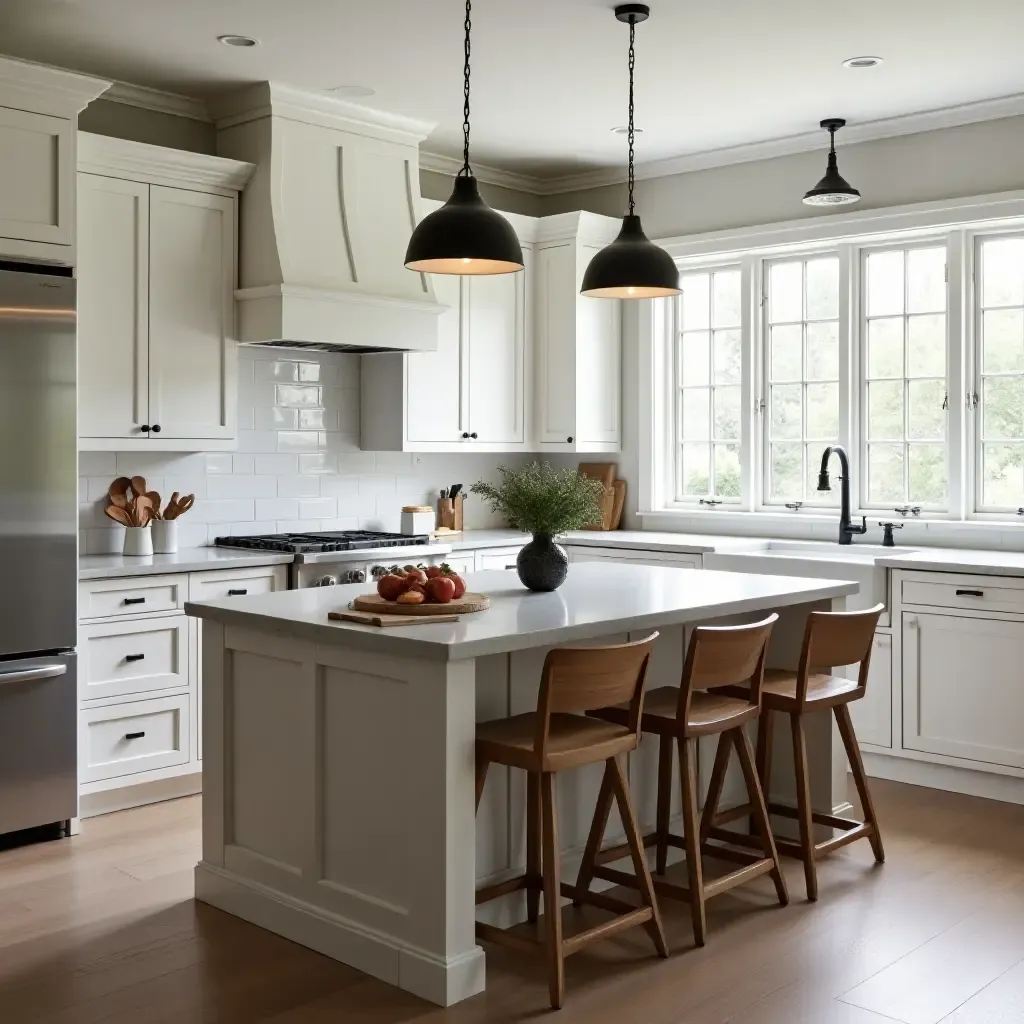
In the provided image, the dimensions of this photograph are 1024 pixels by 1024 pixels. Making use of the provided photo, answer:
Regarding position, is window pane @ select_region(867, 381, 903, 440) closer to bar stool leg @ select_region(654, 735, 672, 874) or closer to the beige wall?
the beige wall

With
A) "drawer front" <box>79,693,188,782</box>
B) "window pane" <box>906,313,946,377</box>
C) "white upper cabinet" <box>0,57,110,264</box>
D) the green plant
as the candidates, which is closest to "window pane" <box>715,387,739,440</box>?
"window pane" <box>906,313,946,377</box>

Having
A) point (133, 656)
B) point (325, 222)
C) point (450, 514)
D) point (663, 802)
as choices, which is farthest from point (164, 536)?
point (663, 802)

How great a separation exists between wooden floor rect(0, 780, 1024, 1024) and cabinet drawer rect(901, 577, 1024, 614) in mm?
1040

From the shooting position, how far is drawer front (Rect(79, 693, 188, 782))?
457 cm

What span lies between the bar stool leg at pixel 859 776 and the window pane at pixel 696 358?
2814 millimetres

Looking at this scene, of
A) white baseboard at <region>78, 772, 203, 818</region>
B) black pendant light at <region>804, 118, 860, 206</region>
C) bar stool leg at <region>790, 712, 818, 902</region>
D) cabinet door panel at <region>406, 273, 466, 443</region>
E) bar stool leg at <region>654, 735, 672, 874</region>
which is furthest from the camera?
cabinet door panel at <region>406, 273, 466, 443</region>

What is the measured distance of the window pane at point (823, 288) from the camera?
603 cm

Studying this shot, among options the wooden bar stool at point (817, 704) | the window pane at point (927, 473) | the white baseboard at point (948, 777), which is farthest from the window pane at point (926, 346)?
the wooden bar stool at point (817, 704)

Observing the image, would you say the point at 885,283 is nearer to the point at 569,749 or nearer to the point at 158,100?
the point at 158,100

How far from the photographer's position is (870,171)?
226 inches

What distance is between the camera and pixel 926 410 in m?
5.75

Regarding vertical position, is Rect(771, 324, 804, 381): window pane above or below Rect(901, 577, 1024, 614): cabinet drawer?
above

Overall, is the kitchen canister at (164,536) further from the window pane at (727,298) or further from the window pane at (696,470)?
the window pane at (727,298)

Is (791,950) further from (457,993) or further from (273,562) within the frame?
(273,562)
